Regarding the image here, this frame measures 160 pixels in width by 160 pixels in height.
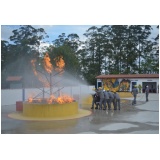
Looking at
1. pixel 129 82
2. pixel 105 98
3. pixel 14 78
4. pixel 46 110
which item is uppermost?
pixel 14 78

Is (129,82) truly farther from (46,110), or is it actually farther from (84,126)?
(84,126)

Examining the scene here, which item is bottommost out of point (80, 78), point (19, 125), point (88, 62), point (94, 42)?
point (19, 125)

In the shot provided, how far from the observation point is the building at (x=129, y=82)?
27.1 meters

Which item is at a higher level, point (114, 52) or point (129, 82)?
point (114, 52)

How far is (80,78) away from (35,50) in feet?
26.5

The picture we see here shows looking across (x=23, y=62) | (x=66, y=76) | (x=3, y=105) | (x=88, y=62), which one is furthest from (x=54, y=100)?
(x=88, y=62)

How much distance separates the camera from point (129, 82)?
28328 mm

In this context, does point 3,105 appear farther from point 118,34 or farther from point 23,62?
point 118,34

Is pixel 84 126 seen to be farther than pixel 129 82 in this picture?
No

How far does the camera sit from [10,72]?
25953 millimetres

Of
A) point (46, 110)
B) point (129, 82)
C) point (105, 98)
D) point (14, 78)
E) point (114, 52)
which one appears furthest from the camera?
point (114, 52)

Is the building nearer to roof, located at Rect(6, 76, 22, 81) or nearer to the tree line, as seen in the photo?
the tree line

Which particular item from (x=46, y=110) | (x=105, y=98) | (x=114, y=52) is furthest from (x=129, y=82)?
(x=46, y=110)

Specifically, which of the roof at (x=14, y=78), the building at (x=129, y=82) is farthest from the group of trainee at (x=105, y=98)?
the building at (x=129, y=82)
